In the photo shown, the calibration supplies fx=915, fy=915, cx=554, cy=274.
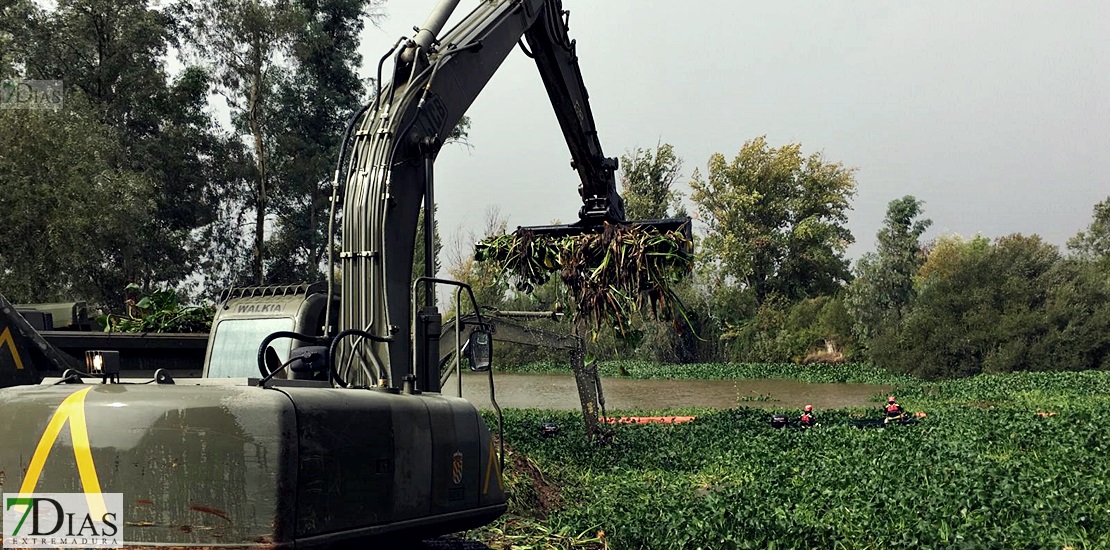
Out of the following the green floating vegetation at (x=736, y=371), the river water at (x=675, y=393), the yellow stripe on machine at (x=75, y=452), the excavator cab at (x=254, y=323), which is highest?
the excavator cab at (x=254, y=323)

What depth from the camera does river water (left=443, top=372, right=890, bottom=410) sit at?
1449 inches

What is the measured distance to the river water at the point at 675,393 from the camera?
3681 centimetres

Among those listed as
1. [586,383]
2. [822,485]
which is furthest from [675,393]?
[822,485]

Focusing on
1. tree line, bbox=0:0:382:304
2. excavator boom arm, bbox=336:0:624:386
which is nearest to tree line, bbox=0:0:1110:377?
tree line, bbox=0:0:382:304

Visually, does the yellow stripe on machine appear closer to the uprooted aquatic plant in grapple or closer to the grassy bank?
the grassy bank

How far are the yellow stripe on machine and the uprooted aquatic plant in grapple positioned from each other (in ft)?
34.7

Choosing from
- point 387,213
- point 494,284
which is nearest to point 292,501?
point 387,213

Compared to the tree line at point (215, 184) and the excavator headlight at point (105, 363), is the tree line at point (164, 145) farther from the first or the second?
the excavator headlight at point (105, 363)

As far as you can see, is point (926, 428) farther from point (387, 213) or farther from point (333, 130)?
point (333, 130)
